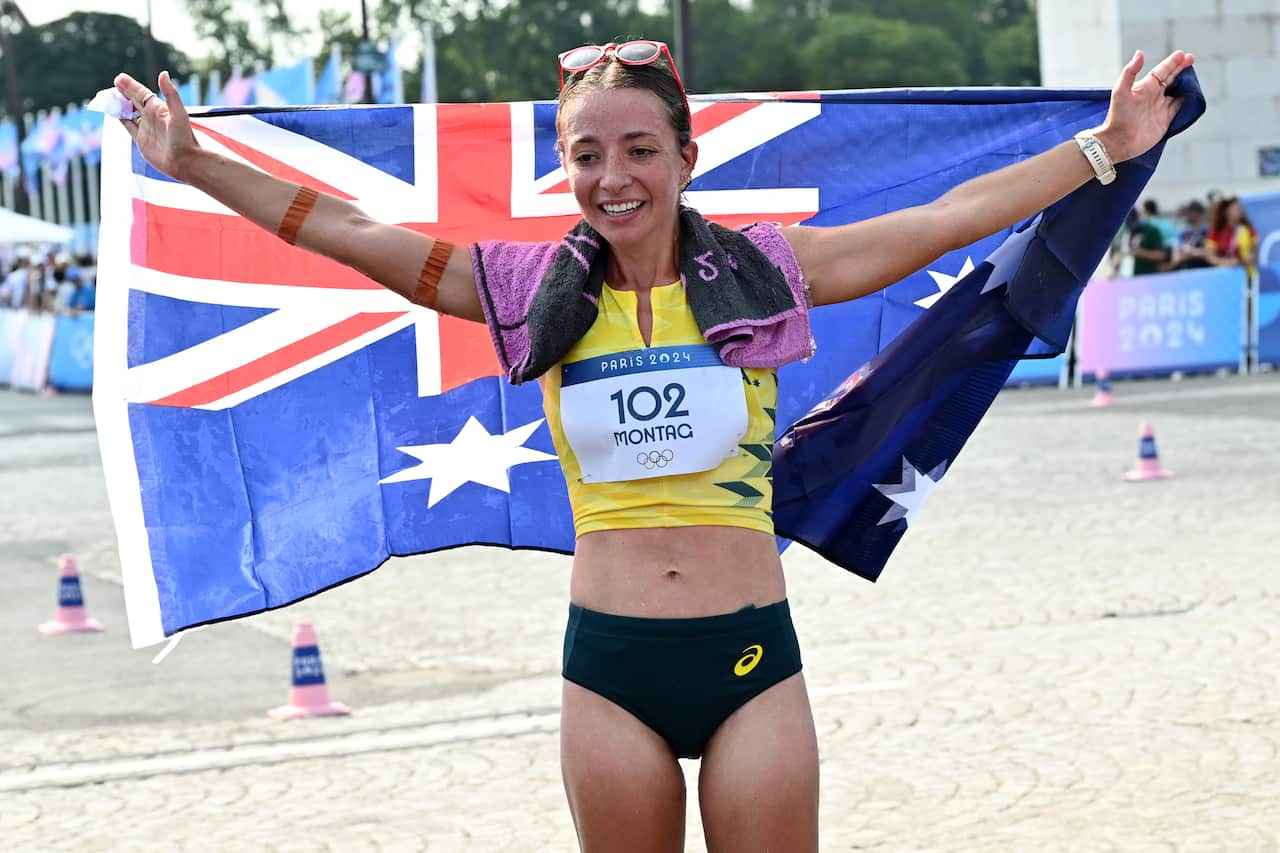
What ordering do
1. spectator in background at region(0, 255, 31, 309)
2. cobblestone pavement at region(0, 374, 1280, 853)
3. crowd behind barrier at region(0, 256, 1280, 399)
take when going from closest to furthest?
1. cobblestone pavement at region(0, 374, 1280, 853)
2. crowd behind barrier at region(0, 256, 1280, 399)
3. spectator in background at region(0, 255, 31, 309)

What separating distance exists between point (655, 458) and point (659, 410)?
0.09 m

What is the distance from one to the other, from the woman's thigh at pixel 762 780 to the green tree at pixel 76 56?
328 feet

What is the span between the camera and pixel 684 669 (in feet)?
11.9

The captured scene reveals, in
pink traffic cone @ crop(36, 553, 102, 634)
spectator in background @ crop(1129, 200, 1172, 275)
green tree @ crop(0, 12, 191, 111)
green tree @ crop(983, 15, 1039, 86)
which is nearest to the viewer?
pink traffic cone @ crop(36, 553, 102, 634)

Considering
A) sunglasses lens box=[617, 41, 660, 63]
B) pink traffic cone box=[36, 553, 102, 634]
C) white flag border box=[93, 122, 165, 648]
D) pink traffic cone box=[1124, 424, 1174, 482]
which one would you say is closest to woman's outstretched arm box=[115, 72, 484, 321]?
sunglasses lens box=[617, 41, 660, 63]

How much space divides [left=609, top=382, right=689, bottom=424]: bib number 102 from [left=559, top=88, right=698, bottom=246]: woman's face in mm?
290

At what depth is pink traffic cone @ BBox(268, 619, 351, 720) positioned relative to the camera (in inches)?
326

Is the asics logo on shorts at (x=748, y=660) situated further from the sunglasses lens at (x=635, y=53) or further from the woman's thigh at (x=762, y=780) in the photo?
the sunglasses lens at (x=635, y=53)

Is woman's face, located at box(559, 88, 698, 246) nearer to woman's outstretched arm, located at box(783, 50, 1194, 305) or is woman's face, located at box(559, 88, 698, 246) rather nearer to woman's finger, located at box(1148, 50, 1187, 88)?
woman's outstretched arm, located at box(783, 50, 1194, 305)

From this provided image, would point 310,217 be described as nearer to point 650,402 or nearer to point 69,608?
point 650,402

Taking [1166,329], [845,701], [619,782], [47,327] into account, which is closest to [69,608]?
[845,701]

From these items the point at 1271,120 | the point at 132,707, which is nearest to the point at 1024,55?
the point at 1271,120

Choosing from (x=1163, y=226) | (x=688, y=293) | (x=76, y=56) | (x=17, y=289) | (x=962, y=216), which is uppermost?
(x=76, y=56)

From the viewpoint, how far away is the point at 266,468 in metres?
5.02
